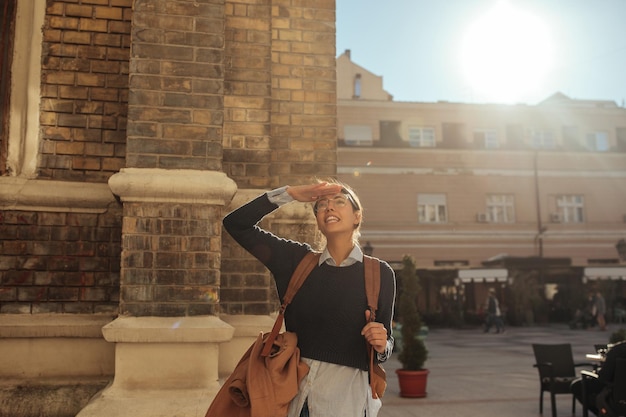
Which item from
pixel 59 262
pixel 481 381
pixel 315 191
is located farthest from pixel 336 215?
pixel 481 381

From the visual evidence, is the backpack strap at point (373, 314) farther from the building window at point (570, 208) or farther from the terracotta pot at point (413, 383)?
the building window at point (570, 208)

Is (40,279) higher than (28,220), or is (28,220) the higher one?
(28,220)

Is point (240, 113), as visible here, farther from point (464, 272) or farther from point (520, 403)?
point (464, 272)

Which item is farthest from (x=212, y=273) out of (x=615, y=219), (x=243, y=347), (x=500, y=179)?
(x=615, y=219)

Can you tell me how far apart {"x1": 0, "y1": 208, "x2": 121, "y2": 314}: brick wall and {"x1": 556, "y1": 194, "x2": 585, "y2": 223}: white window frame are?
34.0 metres

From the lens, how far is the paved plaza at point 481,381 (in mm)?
8672

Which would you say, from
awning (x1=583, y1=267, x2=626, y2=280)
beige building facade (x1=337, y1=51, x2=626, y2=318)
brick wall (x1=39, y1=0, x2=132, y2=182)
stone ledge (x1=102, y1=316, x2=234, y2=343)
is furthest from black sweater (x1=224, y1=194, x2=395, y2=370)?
awning (x1=583, y1=267, x2=626, y2=280)

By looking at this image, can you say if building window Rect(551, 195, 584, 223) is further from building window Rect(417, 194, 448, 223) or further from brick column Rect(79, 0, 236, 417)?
brick column Rect(79, 0, 236, 417)

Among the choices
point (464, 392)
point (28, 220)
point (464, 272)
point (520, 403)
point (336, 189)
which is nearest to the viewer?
point (336, 189)

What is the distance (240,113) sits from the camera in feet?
15.8

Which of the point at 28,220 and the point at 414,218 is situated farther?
the point at 414,218

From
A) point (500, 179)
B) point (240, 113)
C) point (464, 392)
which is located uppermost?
point (500, 179)

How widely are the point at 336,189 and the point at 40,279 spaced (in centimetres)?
263

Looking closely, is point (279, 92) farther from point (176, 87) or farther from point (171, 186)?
point (171, 186)
